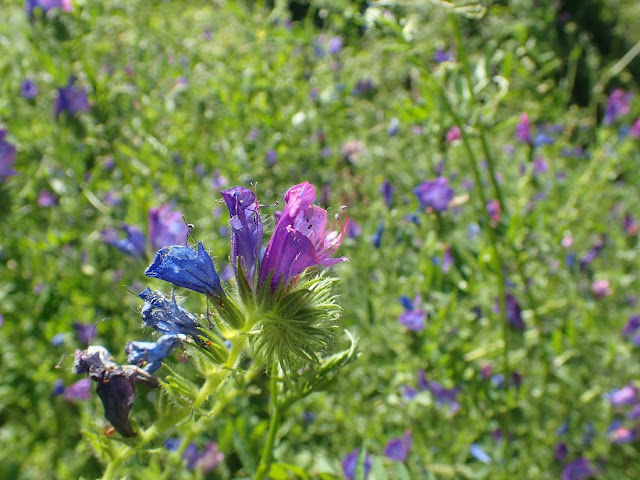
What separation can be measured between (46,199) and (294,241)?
206cm

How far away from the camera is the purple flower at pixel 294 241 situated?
2.14 ft

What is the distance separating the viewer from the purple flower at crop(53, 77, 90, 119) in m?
1.98

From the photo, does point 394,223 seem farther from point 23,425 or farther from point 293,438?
point 23,425

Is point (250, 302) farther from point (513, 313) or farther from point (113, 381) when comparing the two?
point (513, 313)

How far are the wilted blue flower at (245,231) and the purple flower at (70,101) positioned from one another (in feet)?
5.10

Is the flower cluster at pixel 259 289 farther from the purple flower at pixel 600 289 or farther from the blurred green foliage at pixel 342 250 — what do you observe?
the purple flower at pixel 600 289

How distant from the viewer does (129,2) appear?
2.81m

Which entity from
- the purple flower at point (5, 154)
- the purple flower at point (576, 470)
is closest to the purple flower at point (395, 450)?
the purple flower at point (576, 470)

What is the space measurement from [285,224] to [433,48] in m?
2.70

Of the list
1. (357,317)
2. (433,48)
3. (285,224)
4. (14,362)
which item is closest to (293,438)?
(357,317)

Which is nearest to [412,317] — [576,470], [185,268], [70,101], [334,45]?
[576,470]

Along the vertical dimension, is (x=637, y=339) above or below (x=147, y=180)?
below

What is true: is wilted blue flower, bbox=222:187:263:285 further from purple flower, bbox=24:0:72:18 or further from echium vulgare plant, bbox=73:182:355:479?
purple flower, bbox=24:0:72:18

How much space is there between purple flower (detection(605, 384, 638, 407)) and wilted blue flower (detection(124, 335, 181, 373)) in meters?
2.08
